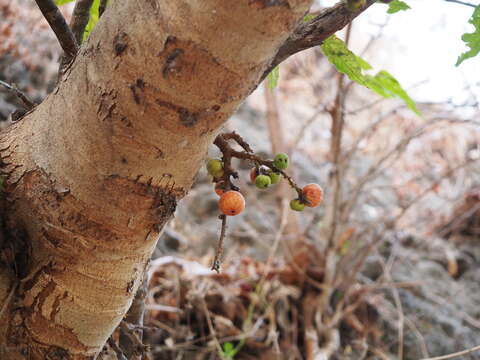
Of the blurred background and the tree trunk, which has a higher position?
the blurred background

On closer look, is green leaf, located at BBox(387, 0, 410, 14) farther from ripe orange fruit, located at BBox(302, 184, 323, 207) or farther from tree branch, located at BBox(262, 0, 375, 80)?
ripe orange fruit, located at BBox(302, 184, 323, 207)

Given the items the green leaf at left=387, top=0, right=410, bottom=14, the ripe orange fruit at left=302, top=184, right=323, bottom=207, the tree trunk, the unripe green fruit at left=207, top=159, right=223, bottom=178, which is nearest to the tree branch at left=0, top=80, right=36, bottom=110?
the tree trunk

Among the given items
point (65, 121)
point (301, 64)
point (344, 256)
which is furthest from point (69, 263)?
point (301, 64)

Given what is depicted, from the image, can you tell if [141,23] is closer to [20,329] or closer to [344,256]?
[20,329]

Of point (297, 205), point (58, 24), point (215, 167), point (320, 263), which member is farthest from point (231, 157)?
point (320, 263)

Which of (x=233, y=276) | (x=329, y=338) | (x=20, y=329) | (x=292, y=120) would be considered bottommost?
(x=20, y=329)

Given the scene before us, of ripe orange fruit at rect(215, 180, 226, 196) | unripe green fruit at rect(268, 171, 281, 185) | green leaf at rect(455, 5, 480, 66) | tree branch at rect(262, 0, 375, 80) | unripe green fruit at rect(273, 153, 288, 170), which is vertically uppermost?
green leaf at rect(455, 5, 480, 66)
